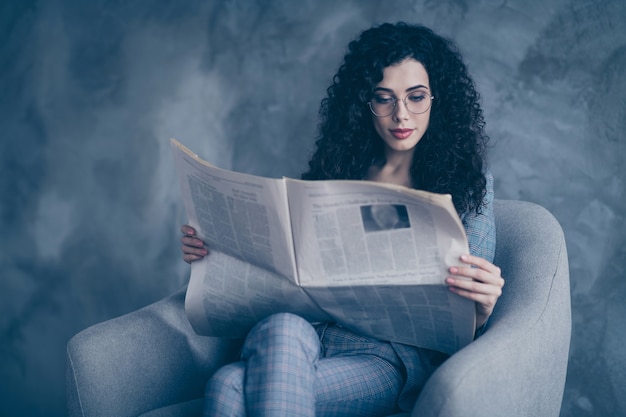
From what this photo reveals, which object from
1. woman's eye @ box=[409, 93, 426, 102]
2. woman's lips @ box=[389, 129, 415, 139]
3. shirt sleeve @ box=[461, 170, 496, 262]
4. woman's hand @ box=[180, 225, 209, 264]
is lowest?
woman's hand @ box=[180, 225, 209, 264]

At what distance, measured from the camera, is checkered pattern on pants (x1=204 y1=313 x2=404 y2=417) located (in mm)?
937

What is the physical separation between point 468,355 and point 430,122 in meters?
0.55

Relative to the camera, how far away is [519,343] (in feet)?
3.14

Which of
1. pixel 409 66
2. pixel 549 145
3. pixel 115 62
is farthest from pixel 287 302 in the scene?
pixel 115 62

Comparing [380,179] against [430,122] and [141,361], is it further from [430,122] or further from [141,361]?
[141,361]

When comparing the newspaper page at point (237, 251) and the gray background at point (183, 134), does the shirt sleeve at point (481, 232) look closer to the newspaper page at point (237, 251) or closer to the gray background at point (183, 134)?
the newspaper page at point (237, 251)

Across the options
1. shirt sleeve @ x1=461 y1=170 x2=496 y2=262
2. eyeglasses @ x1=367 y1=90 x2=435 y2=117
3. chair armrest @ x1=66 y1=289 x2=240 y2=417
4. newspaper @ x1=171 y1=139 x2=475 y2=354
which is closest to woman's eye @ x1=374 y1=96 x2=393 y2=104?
eyeglasses @ x1=367 y1=90 x2=435 y2=117

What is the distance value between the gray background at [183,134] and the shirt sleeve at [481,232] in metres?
0.50

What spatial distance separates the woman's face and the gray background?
0.42 meters

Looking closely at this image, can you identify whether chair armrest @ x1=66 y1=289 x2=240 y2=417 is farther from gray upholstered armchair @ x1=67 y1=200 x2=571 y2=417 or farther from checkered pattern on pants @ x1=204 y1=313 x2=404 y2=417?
checkered pattern on pants @ x1=204 y1=313 x2=404 y2=417

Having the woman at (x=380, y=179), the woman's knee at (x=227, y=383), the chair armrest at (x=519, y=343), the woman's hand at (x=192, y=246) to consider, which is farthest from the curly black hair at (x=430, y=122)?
the woman's knee at (x=227, y=383)

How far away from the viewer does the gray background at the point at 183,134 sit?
156 centimetres

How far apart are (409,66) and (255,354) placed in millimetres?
620

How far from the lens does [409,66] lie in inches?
48.2
